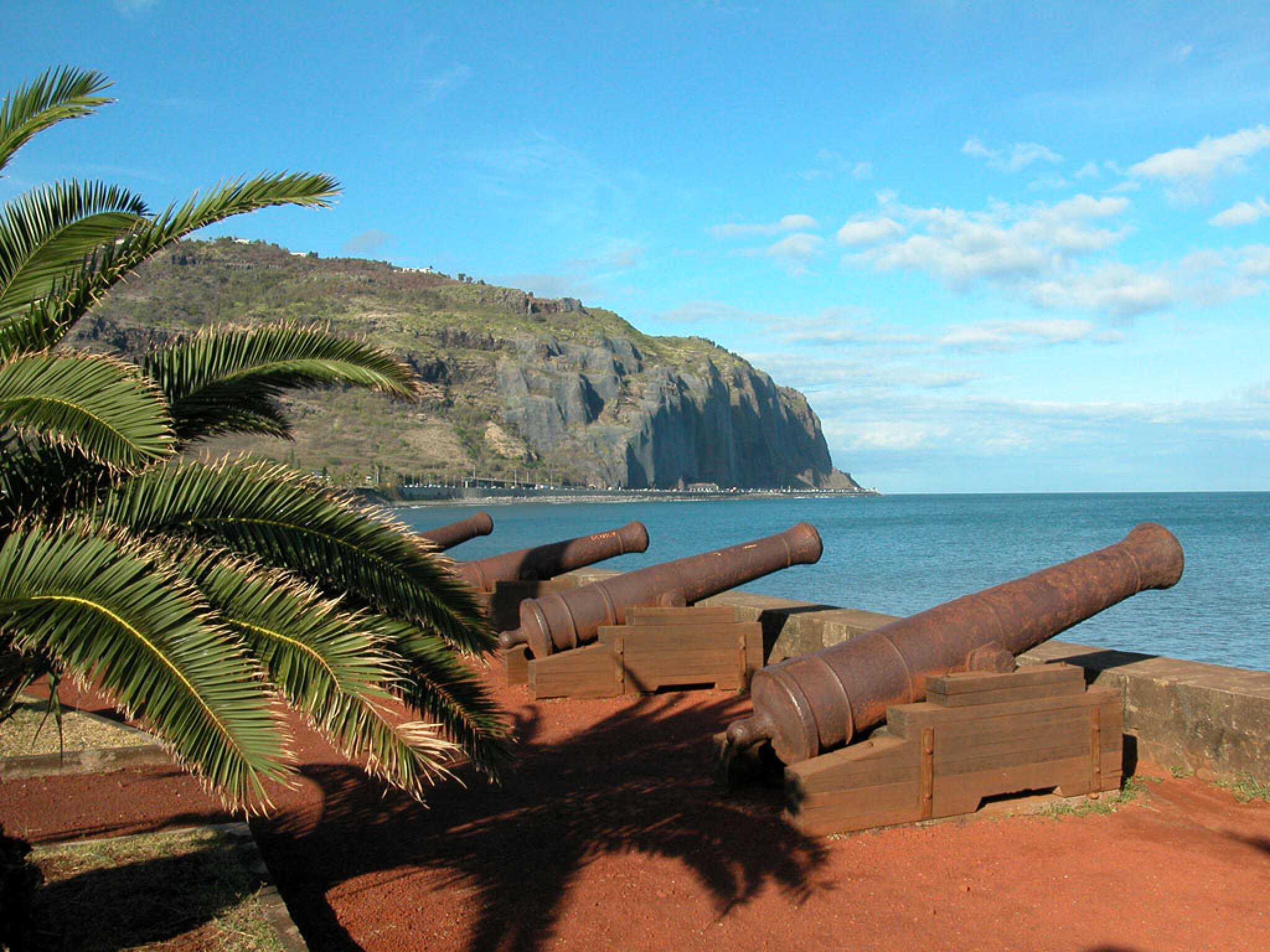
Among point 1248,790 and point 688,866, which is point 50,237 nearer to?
point 688,866

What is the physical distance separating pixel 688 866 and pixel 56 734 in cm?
488

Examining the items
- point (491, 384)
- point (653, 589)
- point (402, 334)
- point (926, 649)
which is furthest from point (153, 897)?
point (491, 384)

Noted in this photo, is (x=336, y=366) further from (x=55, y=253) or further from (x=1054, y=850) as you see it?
(x=1054, y=850)

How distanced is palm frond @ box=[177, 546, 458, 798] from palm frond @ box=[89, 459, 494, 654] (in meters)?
0.14

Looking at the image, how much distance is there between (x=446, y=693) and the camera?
3.94m

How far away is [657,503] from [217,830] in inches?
5111

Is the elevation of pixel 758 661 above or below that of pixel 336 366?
below

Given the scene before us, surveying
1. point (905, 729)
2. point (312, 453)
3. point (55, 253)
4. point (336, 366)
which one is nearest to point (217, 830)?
point (336, 366)

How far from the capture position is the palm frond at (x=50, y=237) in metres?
4.02

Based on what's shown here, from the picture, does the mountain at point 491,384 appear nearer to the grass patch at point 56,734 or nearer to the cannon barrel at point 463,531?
the cannon barrel at point 463,531

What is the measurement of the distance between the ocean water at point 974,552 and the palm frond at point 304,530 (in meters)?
14.2

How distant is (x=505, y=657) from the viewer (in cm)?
926

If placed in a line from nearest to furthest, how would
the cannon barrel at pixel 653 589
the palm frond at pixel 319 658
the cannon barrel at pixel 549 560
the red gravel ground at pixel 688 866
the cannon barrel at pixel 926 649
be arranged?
the palm frond at pixel 319 658
the red gravel ground at pixel 688 866
the cannon barrel at pixel 926 649
the cannon barrel at pixel 653 589
the cannon barrel at pixel 549 560

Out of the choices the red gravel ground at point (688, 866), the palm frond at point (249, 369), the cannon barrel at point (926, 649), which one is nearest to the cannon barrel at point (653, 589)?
the red gravel ground at point (688, 866)
